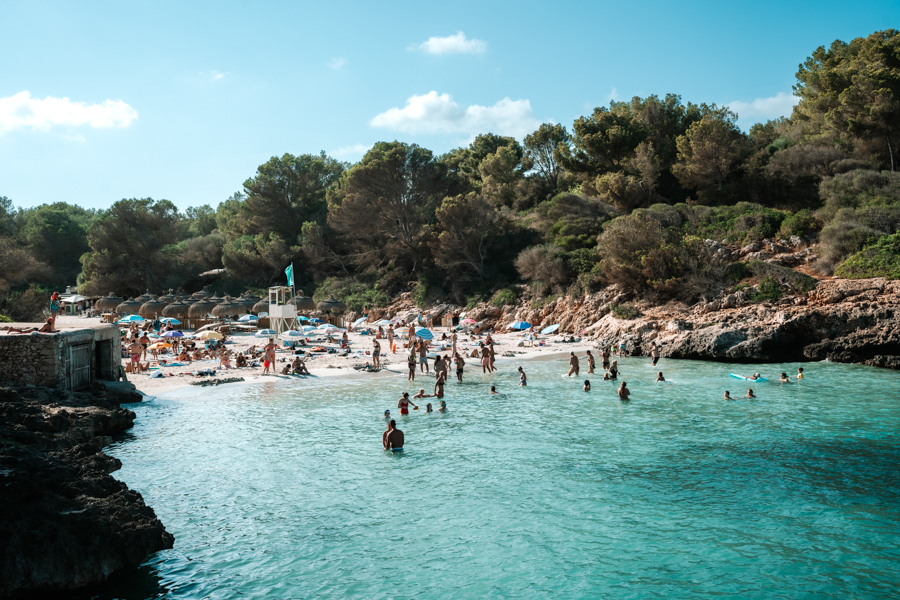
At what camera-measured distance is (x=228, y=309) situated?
39.9m

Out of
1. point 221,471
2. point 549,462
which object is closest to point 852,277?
point 549,462

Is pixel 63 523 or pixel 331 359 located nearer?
pixel 63 523

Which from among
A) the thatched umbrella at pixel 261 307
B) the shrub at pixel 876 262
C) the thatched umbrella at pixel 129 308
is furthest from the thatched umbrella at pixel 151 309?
the shrub at pixel 876 262

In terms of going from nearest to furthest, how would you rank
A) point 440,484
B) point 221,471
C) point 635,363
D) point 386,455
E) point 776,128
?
point 440,484 → point 221,471 → point 386,455 → point 635,363 → point 776,128

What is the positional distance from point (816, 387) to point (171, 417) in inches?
841

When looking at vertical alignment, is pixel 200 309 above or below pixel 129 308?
below

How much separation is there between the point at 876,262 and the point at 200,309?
40.0 meters

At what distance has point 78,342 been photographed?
17422 millimetres

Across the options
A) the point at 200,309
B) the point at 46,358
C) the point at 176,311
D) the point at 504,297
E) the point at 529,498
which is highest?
the point at 504,297

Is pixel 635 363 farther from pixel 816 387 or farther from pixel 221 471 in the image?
pixel 221 471

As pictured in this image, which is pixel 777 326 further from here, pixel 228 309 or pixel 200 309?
pixel 200 309

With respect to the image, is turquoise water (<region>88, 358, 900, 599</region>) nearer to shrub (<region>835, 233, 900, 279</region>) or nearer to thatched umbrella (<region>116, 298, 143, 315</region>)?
shrub (<region>835, 233, 900, 279</region>)

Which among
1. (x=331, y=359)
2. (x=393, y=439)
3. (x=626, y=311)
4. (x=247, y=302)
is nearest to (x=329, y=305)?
(x=247, y=302)

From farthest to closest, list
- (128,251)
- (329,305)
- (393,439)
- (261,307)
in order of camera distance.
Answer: (128,251) → (261,307) → (329,305) → (393,439)
